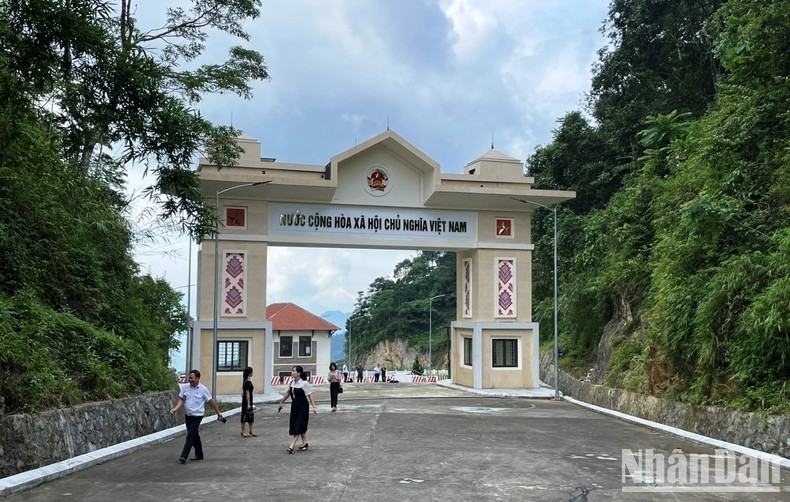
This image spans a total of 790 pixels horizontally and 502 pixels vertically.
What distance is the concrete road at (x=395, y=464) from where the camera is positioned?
356 inches

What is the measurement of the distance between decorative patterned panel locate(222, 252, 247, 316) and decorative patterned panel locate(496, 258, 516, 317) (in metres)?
10.3

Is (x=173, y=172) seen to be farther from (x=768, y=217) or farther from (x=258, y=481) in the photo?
(x=768, y=217)

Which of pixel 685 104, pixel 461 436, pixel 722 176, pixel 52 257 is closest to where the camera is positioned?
pixel 461 436

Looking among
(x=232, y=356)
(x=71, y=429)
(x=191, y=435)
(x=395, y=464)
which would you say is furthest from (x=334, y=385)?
(x=71, y=429)

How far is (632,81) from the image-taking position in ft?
115

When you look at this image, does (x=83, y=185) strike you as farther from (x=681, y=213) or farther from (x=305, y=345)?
(x=305, y=345)

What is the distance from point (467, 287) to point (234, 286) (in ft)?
32.3

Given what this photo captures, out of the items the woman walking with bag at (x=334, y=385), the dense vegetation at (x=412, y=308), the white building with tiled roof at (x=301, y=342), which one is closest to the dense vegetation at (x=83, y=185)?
the woman walking with bag at (x=334, y=385)

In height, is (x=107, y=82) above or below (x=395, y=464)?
above

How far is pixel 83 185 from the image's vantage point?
55.7 feet

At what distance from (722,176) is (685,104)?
55.2ft

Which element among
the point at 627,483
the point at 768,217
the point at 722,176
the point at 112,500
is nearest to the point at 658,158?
the point at 722,176

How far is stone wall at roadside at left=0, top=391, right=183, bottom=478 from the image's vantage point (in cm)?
970

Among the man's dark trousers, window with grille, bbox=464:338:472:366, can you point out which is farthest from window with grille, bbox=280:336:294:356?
the man's dark trousers
